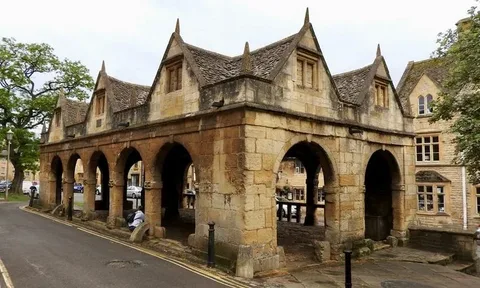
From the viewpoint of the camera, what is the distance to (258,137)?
10.2 meters

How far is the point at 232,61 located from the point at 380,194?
28.2 feet

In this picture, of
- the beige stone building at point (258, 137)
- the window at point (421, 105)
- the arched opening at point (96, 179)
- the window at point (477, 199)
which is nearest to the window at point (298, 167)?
the window at point (421, 105)

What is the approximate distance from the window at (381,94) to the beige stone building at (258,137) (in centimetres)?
4

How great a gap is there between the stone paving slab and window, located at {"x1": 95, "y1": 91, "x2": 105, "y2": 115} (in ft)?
40.7

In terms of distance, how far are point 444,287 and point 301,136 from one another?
5487 mm

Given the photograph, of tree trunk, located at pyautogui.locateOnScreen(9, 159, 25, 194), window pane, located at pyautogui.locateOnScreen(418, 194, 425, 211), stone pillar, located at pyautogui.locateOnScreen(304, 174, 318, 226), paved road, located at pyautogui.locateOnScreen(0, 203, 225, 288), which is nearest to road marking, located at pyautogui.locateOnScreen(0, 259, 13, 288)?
paved road, located at pyautogui.locateOnScreen(0, 203, 225, 288)

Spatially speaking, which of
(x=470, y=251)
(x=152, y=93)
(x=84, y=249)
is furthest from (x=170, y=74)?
(x=470, y=251)

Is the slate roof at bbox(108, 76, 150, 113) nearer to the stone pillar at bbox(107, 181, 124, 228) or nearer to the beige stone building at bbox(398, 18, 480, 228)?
the stone pillar at bbox(107, 181, 124, 228)

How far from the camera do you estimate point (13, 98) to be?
3028cm

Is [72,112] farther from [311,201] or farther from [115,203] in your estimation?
[311,201]

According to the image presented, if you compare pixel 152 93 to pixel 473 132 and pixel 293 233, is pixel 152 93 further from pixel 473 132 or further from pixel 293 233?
pixel 473 132

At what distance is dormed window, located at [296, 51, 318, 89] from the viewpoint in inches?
461

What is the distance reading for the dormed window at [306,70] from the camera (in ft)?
38.4

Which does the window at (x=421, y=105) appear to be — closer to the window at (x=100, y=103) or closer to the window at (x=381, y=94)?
the window at (x=381, y=94)
